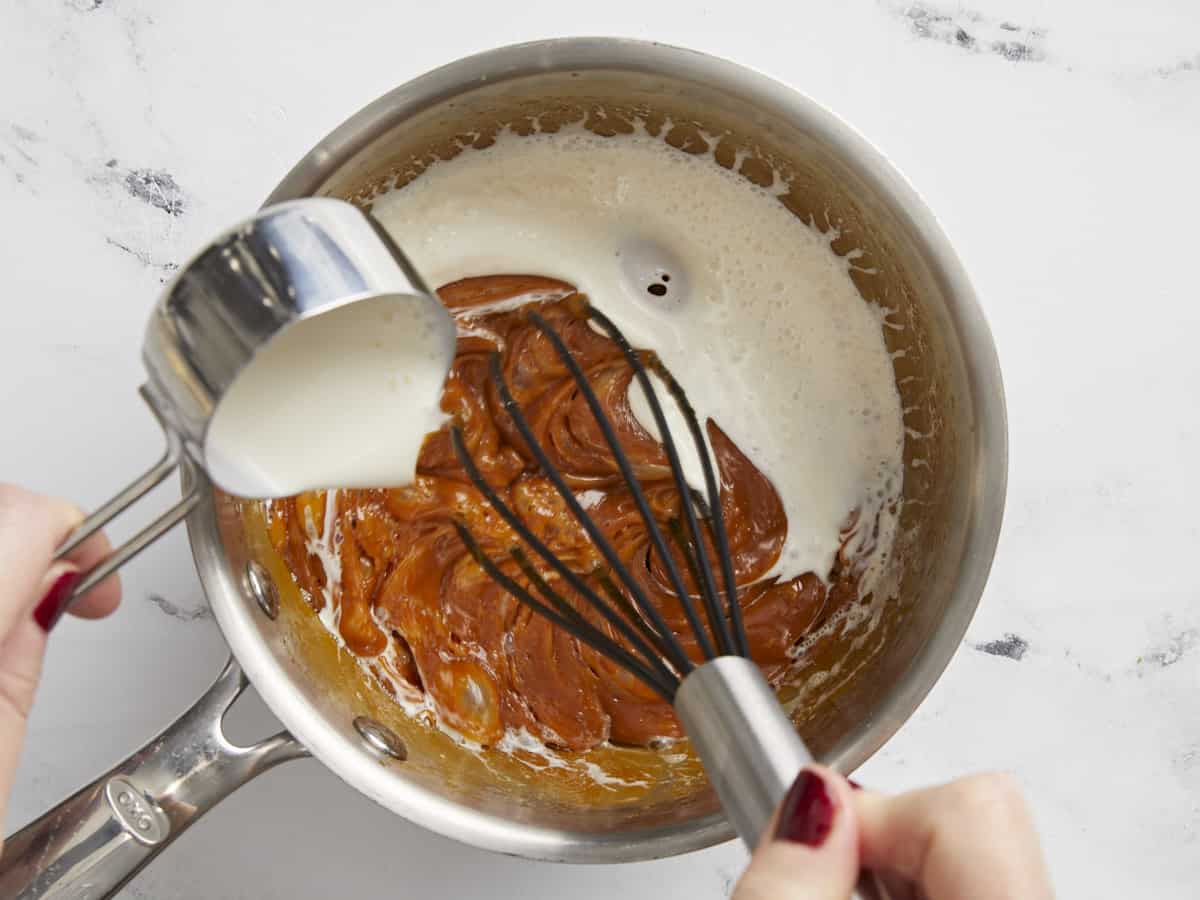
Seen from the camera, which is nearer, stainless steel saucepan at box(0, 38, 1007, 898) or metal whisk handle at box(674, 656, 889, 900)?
metal whisk handle at box(674, 656, 889, 900)

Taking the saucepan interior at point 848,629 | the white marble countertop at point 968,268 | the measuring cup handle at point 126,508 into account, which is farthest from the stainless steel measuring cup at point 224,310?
the white marble countertop at point 968,268

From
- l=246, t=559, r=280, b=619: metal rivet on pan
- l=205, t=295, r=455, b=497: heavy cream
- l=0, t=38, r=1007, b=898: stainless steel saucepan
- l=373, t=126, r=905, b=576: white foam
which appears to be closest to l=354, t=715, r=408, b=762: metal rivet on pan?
l=0, t=38, r=1007, b=898: stainless steel saucepan

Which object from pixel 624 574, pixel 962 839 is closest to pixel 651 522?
pixel 624 574

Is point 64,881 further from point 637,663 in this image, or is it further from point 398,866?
point 637,663

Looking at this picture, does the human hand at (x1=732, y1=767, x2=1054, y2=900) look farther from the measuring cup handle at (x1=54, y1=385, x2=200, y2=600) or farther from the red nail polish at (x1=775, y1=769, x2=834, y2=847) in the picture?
the measuring cup handle at (x1=54, y1=385, x2=200, y2=600)

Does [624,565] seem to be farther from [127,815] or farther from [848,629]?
[127,815]

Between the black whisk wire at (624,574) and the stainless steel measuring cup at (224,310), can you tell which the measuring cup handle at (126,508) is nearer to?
the stainless steel measuring cup at (224,310)

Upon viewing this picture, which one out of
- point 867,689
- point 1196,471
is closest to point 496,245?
point 867,689
